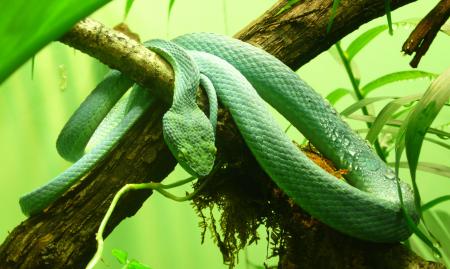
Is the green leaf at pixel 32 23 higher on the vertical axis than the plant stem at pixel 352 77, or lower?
higher

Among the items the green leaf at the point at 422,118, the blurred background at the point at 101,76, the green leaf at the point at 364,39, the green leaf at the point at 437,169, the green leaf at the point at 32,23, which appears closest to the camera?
the green leaf at the point at 32,23

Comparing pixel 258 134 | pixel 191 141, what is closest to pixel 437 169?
pixel 258 134

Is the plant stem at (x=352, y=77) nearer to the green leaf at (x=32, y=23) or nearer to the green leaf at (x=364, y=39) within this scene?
the green leaf at (x=364, y=39)

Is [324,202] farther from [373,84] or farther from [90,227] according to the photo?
[373,84]

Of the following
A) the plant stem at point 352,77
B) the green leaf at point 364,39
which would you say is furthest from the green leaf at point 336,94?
the green leaf at point 364,39

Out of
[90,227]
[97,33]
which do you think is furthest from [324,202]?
[97,33]

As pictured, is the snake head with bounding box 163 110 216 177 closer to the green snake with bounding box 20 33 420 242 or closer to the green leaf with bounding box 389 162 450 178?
the green snake with bounding box 20 33 420 242

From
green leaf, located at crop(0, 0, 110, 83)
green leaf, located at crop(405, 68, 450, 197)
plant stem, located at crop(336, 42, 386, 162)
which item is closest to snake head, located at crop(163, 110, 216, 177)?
green leaf, located at crop(405, 68, 450, 197)
